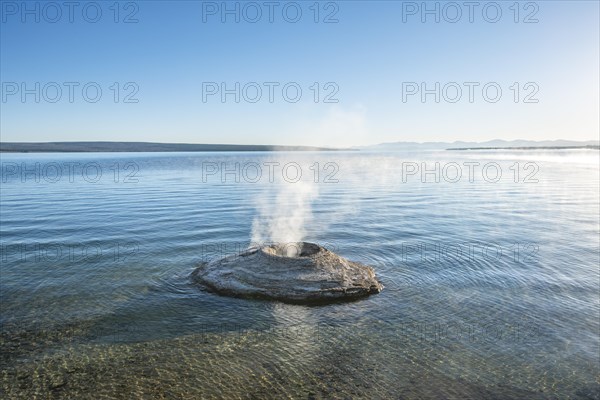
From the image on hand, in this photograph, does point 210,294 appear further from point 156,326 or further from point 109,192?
point 109,192

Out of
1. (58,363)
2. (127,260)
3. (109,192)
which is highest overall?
(109,192)

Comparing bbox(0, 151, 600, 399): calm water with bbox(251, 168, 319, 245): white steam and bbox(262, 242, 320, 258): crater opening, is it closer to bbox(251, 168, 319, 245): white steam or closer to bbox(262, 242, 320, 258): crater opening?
bbox(251, 168, 319, 245): white steam

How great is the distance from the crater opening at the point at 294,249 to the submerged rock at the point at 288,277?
0.69 feet

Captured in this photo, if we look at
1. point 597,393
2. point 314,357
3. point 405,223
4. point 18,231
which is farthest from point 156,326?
point 405,223

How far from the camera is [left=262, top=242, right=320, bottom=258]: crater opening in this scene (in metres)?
21.3

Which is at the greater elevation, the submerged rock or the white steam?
the white steam

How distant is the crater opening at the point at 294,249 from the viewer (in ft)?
70.0

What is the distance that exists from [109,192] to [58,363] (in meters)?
49.4

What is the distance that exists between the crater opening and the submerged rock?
0.21 meters

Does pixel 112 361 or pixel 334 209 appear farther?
pixel 334 209

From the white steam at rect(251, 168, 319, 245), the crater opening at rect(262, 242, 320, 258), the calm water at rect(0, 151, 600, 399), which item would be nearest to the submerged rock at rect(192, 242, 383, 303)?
the crater opening at rect(262, 242, 320, 258)

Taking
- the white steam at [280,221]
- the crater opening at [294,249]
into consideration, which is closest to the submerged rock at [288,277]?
the crater opening at [294,249]

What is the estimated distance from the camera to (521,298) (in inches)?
715

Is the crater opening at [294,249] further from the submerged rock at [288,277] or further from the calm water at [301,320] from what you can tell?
the calm water at [301,320]
